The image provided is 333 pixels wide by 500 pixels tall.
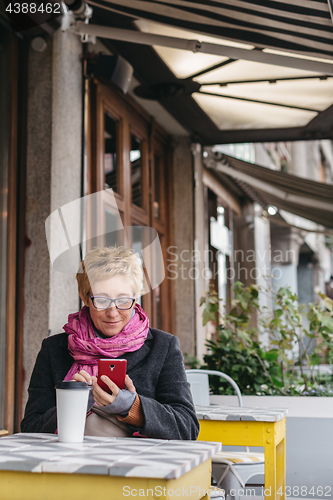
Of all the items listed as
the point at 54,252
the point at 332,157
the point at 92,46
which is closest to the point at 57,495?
the point at 54,252

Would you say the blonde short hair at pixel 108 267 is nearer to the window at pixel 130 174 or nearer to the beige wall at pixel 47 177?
the beige wall at pixel 47 177

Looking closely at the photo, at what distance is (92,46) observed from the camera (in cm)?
392

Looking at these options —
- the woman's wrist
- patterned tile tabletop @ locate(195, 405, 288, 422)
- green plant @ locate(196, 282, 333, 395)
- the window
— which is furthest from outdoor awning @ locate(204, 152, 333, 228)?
the woman's wrist

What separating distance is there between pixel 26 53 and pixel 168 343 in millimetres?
2416

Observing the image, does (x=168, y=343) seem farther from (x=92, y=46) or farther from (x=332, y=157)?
(x=332, y=157)

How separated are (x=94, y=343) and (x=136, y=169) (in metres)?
3.68

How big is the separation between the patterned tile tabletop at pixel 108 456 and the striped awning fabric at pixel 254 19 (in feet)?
7.28

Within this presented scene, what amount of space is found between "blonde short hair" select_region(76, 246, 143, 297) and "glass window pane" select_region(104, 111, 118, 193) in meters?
2.67

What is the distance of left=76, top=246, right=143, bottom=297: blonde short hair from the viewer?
1.85 metres

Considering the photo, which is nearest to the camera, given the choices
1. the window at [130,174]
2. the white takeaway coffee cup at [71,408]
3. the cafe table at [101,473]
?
the cafe table at [101,473]

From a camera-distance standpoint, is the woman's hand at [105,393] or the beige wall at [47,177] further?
the beige wall at [47,177]

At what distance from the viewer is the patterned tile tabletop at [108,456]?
1083 millimetres

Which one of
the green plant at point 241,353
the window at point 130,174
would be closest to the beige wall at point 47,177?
the window at point 130,174

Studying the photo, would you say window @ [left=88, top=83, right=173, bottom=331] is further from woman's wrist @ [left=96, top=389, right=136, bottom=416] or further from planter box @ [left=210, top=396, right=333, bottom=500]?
woman's wrist @ [left=96, top=389, right=136, bottom=416]
